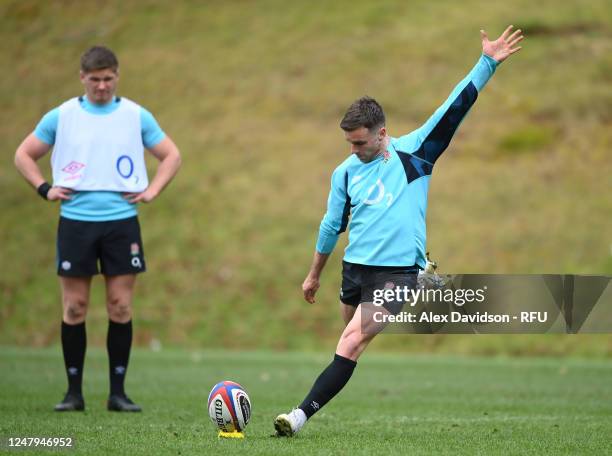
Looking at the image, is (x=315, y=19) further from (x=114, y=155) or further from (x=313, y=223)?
(x=114, y=155)

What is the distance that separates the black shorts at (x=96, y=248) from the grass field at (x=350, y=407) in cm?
118

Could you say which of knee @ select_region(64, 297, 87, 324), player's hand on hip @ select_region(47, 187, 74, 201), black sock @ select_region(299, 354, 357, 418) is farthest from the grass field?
player's hand on hip @ select_region(47, 187, 74, 201)

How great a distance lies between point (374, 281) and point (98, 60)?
320 centimetres

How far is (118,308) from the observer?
8586 mm

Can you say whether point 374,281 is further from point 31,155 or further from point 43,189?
point 31,155

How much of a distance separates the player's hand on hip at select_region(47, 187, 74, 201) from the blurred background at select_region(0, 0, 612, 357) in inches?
479

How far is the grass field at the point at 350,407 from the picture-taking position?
6270 millimetres

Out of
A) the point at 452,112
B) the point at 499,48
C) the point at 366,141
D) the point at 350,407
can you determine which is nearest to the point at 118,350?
the point at 350,407

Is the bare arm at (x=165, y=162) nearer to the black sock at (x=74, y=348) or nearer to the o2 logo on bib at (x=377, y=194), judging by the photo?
the black sock at (x=74, y=348)

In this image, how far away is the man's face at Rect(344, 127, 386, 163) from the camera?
257 inches

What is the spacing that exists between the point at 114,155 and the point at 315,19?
85.3ft

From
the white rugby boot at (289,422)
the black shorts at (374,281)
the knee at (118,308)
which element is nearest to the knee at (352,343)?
the black shorts at (374,281)

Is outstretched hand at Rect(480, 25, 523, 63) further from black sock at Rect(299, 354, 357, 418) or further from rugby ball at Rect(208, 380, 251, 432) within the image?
rugby ball at Rect(208, 380, 251, 432)

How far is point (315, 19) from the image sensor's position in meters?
33.7
